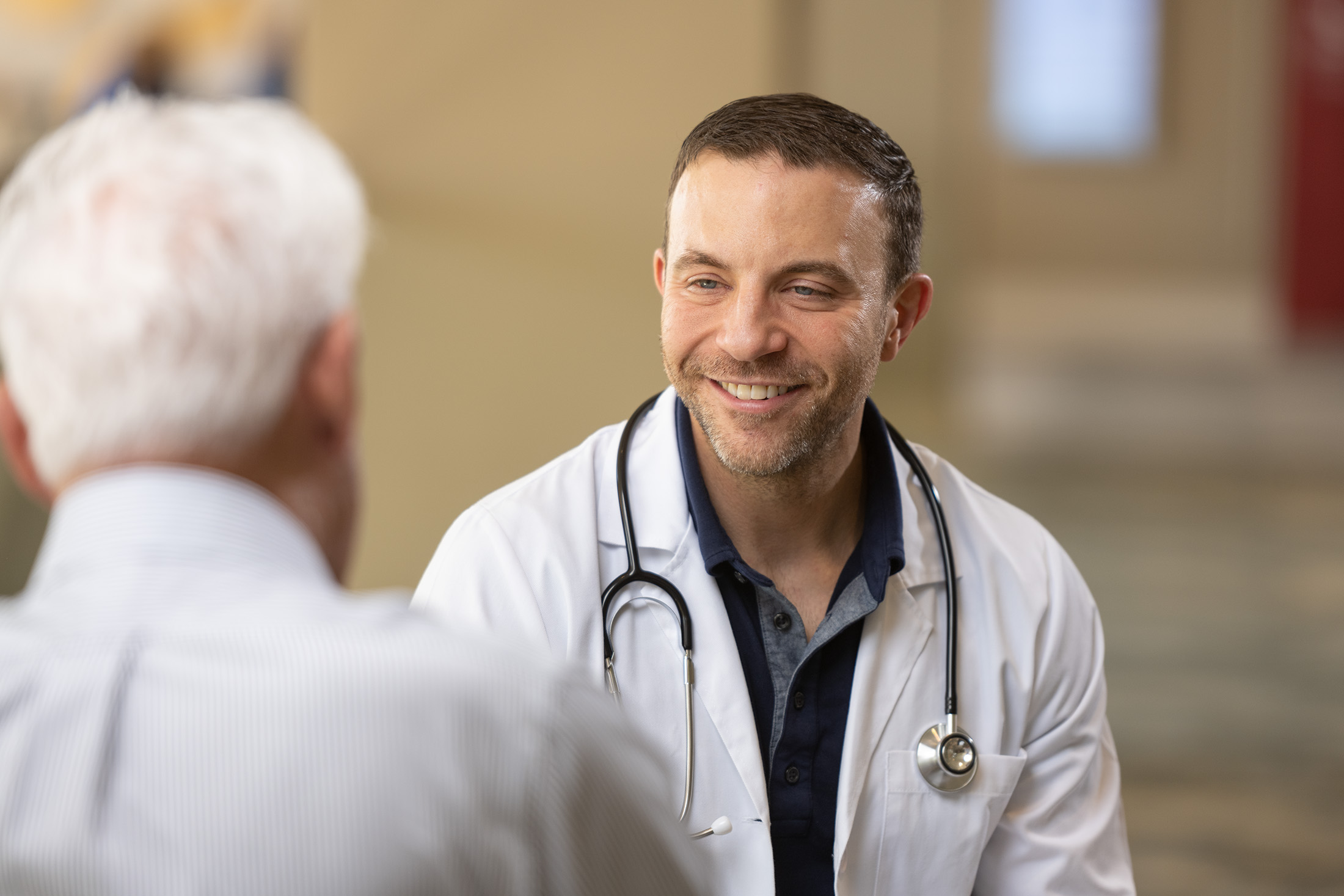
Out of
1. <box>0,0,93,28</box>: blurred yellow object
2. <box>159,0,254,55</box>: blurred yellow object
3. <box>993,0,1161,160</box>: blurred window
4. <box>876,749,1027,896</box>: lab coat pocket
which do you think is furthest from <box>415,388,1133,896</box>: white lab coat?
<box>993,0,1161,160</box>: blurred window

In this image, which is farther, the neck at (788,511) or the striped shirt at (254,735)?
the neck at (788,511)

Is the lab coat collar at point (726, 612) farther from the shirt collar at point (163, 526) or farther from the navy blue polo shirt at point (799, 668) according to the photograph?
the shirt collar at point (163, 526)

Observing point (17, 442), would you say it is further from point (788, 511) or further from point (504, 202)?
point (504, 202)

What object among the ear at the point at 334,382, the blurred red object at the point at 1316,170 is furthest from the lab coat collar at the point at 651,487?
the blurred red object at the point at 1316,170

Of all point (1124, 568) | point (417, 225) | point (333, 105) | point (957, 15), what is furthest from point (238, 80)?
point (957, 15)

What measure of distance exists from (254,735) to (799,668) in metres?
0.70

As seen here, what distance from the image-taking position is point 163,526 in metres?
0.71

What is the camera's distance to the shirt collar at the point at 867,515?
1.32m

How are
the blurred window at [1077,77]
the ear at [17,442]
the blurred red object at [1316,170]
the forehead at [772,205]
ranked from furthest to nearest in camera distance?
the blurred window at [1077,77]
the blurred red object at [1316,170]
the forehead at [772,205]
the ear at [17,442]

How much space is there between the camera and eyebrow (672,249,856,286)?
1.24m

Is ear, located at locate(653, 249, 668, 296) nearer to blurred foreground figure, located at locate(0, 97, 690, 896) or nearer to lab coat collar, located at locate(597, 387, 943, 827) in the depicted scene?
lab coat collar, located at locate(597, 387, 943, 827)

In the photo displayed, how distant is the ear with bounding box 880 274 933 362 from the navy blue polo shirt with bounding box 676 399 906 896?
16 cm

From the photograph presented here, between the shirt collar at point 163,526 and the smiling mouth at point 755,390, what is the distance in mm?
606

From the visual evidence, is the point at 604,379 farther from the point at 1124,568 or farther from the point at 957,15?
the point at 957,15
